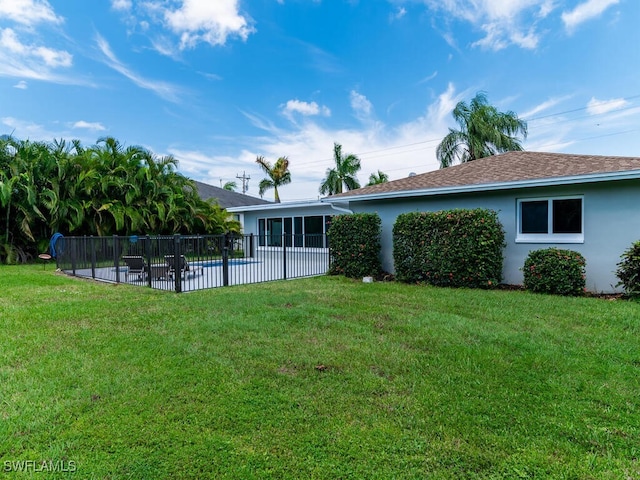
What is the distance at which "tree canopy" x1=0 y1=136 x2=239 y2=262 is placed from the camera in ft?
47.4

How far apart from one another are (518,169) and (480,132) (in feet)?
47.0

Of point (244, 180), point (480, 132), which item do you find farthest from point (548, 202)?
point (244, 180)

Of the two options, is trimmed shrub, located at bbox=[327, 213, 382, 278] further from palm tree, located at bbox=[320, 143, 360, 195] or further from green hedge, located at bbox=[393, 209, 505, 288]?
palm tree, located at bbox=[320, 143, 360, 195]

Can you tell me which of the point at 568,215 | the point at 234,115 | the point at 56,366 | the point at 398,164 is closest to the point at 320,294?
the point at 56,366

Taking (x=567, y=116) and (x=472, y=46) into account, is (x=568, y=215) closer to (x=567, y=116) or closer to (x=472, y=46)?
(x=472, y=46)

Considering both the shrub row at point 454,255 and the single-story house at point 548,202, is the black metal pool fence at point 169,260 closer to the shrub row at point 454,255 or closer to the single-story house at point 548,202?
the shrub row at point 454,255

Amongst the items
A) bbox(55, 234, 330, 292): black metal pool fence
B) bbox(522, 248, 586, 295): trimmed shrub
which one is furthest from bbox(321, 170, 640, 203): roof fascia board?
bbox(55, 234, 330, 292): black metal pool fence

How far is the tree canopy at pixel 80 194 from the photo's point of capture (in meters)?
14.4

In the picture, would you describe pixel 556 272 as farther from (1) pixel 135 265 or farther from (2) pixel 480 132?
(2) pixel 480 132

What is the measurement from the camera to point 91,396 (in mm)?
3199

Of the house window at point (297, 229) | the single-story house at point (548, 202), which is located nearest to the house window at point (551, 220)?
the single-story house at point (548, 202)

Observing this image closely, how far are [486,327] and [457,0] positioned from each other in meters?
13.2

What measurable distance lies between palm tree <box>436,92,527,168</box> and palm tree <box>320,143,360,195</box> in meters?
8.32

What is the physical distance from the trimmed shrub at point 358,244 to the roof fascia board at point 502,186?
979mm
